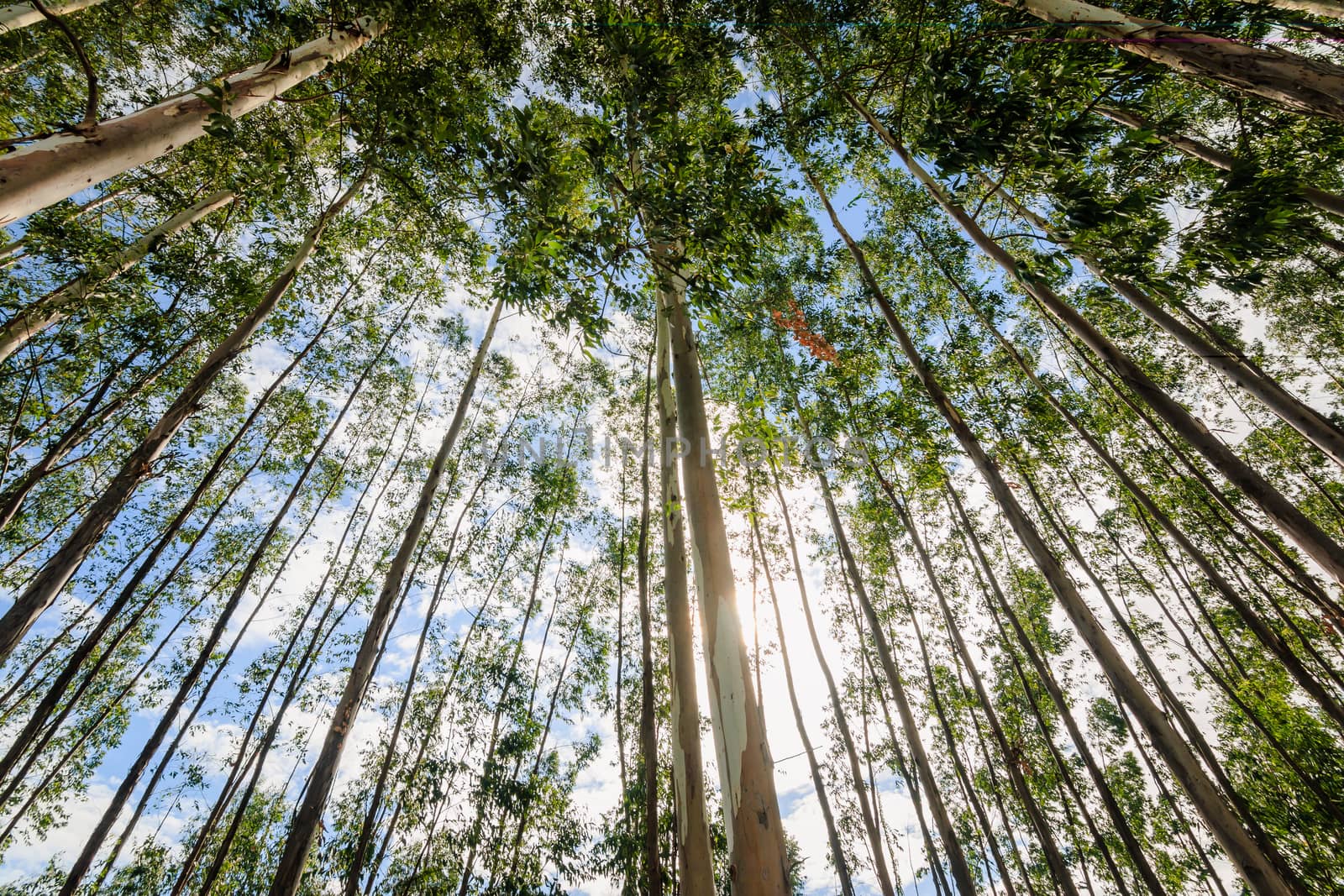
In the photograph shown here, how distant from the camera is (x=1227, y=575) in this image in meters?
9.30

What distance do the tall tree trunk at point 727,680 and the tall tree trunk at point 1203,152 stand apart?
364 cm

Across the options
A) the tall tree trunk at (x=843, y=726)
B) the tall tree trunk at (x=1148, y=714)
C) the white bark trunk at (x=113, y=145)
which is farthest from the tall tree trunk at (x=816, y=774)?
the white bark trunk at (x=113, y=145)

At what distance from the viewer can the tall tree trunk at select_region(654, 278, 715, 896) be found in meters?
1.61

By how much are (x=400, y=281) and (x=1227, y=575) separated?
16.7m

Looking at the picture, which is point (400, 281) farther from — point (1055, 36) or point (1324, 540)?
point (1324, 540)

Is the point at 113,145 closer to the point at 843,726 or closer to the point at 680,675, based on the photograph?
the point at 680,675

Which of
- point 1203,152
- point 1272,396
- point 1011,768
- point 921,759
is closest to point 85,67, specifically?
point 1272,396

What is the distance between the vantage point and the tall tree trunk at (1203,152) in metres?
3.26

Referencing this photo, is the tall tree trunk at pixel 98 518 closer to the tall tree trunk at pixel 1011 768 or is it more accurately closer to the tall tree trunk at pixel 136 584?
the tall tree trunk at pixel 136 584

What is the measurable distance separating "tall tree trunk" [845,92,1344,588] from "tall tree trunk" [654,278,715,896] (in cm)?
202

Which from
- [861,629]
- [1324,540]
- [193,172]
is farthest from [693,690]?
[861,629]

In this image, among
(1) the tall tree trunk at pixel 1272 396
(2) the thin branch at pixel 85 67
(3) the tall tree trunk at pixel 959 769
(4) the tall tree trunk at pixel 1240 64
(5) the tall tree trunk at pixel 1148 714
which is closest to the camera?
(2) the thin branch at pixel 85 67

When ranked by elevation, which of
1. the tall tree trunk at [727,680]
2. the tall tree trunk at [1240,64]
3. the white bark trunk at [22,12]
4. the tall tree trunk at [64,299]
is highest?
the white bark trunk at [22,12]

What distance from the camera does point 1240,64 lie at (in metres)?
2.36
